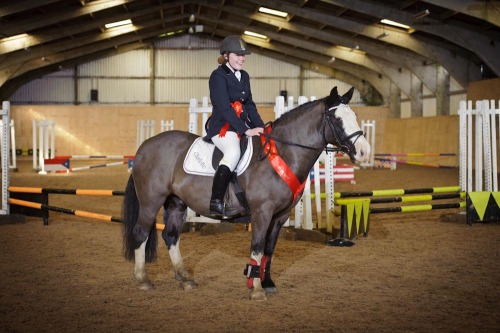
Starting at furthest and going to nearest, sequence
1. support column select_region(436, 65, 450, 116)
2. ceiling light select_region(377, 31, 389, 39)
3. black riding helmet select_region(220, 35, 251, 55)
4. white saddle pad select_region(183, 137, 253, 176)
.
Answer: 1. support column select_region(436, 65, 450, 116)
2. ceiling light select_region(377, 31, 389, 39)
3. white saddle pad select_region(183, 137, 253, 176)
4. black riding helmet select_region(220, 35, 251, 55)

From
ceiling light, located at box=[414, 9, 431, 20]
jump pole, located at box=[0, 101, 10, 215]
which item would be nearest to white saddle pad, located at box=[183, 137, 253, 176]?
jump pole, located at box=[0, 101, 10, 215]

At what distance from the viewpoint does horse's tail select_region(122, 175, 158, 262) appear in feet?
17.2

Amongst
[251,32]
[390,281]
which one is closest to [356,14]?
[251,32]

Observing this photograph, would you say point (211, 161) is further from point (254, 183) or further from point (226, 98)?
point (226, 98)

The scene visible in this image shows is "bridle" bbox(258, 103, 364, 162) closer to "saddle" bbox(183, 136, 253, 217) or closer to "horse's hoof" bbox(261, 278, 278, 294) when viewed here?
"saddle" bbox(183, 136, 253, 217)

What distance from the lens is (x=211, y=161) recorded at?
4.85 metres

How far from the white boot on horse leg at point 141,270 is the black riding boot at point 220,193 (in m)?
0.90

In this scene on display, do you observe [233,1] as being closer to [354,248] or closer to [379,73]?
[379,73]

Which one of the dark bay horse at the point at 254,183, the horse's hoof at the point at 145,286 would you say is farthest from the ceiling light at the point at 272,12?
the horse's hoof at the point at 145,286

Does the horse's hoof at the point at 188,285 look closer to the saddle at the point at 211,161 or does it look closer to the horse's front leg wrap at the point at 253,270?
the horse's front leg wrap at the point at 253,270

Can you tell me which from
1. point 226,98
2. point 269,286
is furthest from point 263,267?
point 226,98

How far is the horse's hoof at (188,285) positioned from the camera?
491 centimetres

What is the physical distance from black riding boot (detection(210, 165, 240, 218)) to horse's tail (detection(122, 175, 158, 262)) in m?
0.92

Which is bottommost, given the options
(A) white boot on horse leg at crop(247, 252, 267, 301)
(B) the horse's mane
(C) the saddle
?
(A) white boot on horse leg at crop(247, 252, 267, 301)
